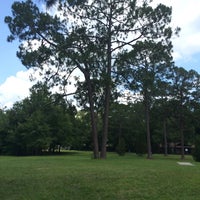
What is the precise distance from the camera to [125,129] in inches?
2785

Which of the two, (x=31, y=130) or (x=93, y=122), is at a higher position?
(x=31, y=130)

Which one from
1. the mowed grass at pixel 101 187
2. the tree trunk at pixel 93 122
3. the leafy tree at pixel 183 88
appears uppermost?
the leafy tree at pixel 183 88

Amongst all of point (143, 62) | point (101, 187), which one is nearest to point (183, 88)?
point (143, 62)

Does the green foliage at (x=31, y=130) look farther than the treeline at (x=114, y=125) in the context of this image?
Yes

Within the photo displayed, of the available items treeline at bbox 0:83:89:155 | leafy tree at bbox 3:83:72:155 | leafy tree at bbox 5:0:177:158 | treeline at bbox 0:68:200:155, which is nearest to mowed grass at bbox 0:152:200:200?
leafy tree at bbox 5:0:177:158

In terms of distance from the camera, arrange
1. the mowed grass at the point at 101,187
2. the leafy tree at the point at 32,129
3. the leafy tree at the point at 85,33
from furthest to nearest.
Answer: the leafy tree at the point at 32,129
the leafy tree at the point at 85,33
the mowed grass at the point at 101,187

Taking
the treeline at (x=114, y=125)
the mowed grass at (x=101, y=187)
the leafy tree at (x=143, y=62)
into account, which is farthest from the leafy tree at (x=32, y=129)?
the mowed grass at (x=101, y=187)

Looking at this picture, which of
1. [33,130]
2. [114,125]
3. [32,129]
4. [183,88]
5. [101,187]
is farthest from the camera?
[114,125]

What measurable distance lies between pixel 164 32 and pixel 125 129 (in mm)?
42715

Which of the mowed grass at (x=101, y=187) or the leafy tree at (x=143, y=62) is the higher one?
the leafy tree at (x=143, y=62)

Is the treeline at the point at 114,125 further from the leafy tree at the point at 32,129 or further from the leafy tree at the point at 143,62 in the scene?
the leafy tree at the point at 143,62

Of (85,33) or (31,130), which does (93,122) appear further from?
(31,130)

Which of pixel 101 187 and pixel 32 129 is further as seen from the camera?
pixel 32 129

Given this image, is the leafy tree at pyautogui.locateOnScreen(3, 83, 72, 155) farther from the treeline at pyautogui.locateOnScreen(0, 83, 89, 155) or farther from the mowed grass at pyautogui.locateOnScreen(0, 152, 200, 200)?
the mowed grass at pyautogui.locateOnScreen(0, 152, 200, 200)
